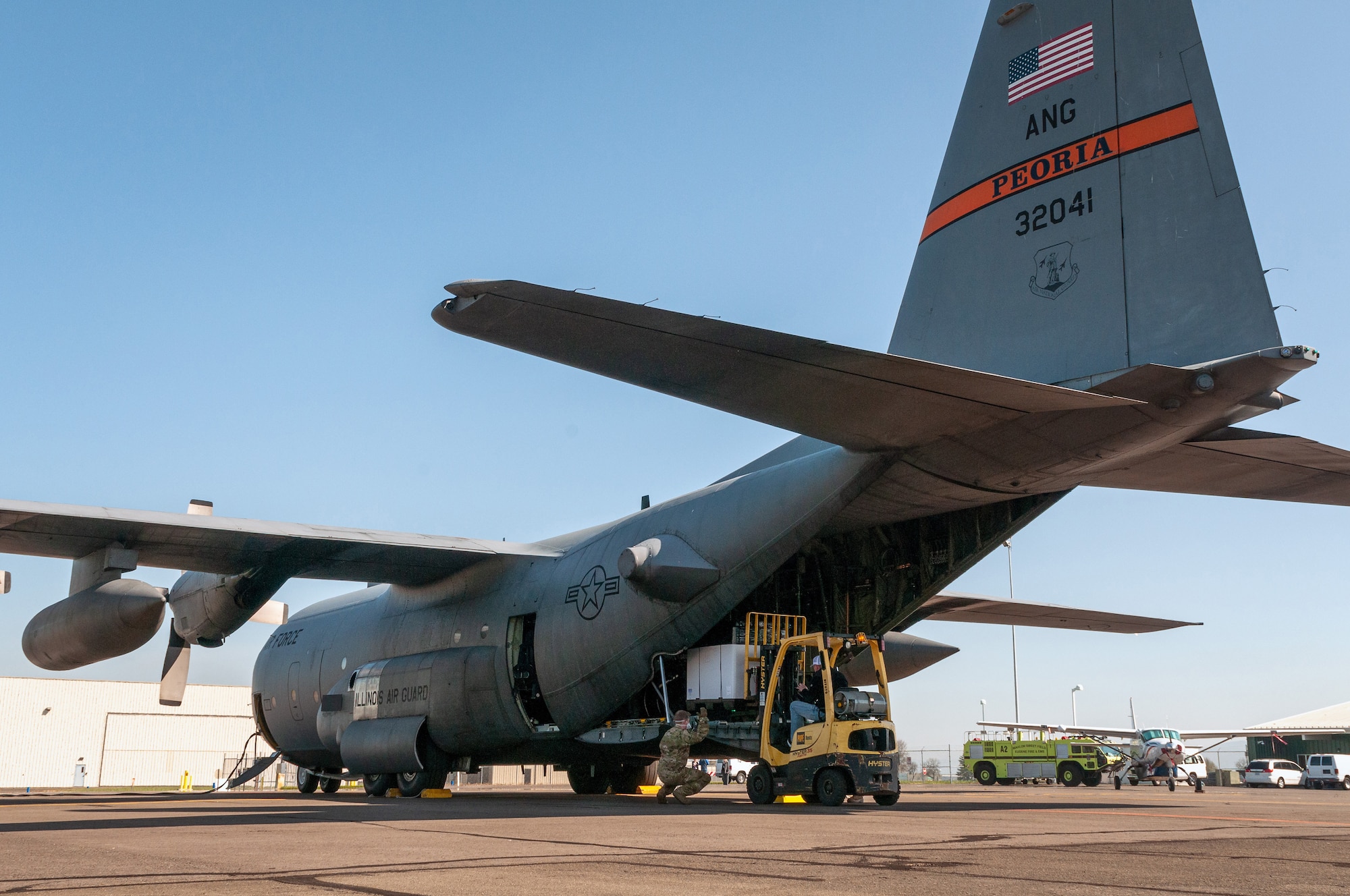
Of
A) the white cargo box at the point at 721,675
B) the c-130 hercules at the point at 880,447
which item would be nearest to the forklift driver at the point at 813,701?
the white cargo box at the point at 721,675

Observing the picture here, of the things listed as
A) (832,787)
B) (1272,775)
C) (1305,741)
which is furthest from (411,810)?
(1305,741)

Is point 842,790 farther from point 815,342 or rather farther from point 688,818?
point 815,342

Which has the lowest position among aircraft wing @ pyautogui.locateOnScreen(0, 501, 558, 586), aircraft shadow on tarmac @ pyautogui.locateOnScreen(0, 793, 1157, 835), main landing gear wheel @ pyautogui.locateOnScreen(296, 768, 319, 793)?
main landing gear wheel @ pyautogui.locateOnScreen(296, 768, 319, 793)

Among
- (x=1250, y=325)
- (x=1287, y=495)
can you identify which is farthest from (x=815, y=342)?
(x=1287, y=495)

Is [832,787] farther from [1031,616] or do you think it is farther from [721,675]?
[1031,616]

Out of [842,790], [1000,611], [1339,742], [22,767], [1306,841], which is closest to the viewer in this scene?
[1306,841]

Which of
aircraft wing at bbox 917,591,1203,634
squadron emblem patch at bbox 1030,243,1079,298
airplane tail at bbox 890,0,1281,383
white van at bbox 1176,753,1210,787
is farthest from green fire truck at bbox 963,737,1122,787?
squadron emblem patch at bbox 1030,243,1079,298

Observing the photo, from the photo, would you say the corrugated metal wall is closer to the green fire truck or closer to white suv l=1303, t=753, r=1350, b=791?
the green fire truck

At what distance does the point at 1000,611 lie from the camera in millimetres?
19531

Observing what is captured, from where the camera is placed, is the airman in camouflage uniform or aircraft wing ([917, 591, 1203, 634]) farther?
aircraft wing ([917, 591, 1203, 634])

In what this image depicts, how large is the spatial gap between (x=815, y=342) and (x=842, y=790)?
17.3ft

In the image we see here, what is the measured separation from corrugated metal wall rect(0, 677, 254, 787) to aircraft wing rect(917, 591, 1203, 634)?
109 ft

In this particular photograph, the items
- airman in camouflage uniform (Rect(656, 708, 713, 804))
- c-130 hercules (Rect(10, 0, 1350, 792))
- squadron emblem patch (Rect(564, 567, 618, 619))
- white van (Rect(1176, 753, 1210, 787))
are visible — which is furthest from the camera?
white van (Rect(1176, 753, 1210, 787))

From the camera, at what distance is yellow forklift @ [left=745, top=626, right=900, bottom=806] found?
447 inches
